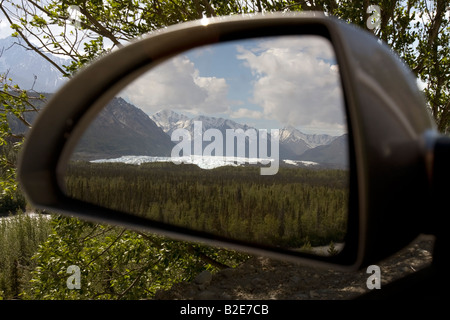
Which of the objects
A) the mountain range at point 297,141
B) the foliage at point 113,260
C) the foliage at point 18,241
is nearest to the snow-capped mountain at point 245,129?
the mountain range at point 297,141

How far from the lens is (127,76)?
138 centimetres

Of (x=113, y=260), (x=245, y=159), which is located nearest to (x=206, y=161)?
(x=245, y=159)

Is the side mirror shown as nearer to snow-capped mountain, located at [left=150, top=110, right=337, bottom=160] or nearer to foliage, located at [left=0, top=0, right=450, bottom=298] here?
snow-capped mountain, located at [left=150, top=110, right=337, bottom=160]

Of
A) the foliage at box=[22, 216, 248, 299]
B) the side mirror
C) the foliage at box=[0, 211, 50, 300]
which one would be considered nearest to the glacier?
the side mirror

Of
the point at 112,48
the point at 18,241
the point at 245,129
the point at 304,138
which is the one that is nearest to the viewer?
the point at 304,138

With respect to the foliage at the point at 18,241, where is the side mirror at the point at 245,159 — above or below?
above

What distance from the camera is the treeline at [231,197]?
105 centimetres

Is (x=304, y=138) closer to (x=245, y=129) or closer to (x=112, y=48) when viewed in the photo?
(x=245, y=129)

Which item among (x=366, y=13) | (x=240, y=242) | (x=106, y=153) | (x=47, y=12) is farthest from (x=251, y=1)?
(x=240, y=242)

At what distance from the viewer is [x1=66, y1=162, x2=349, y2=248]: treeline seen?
3.45 feet

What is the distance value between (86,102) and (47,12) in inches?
283

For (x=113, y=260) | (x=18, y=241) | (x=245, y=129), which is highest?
(x=245, y=129)

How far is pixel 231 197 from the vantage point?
1.31m

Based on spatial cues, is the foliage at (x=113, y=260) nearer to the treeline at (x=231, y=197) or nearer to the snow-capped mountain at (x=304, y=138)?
the treeline at (x=231, y=197)
